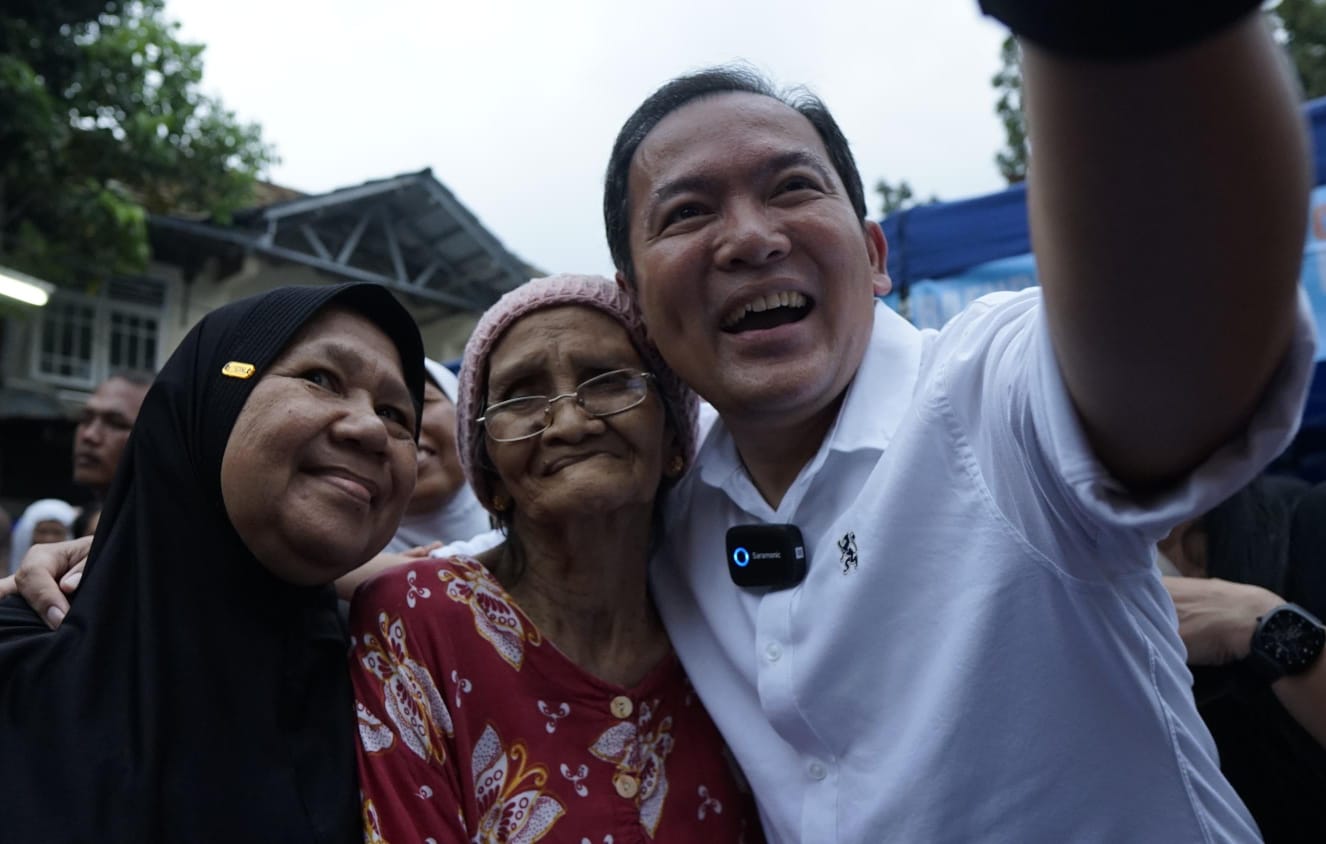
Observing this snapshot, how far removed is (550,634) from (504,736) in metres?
0.27

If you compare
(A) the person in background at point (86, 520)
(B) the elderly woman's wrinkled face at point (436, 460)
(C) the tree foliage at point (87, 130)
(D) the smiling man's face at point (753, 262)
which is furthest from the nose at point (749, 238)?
(C) the tree foliage at point (87, 130)

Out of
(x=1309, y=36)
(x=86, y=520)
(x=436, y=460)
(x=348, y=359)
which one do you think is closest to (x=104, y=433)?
(x=86, y=520)

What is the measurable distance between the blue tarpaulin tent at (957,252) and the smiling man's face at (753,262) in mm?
2347

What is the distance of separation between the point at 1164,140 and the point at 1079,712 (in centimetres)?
100

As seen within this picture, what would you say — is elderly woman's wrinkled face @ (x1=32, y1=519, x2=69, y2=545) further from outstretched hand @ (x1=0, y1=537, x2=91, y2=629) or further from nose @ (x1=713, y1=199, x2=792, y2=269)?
nose @ (x1=713, y1=199, x2=792, y2=269)

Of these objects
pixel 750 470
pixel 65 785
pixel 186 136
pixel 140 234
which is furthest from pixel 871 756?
pixel 186 136

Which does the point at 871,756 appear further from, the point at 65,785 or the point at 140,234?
the point at 140,234

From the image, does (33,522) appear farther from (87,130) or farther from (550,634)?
(550,634)

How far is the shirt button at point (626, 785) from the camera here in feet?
6.08

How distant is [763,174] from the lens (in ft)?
6.24

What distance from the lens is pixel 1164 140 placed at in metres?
0.70

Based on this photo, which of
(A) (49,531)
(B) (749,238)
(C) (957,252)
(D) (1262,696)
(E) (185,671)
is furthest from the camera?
(A) (49,531)

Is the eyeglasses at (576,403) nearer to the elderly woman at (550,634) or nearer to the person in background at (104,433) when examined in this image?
the elderly woman at (550,634)

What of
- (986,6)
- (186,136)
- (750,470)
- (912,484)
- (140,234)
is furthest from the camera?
(186,136)
